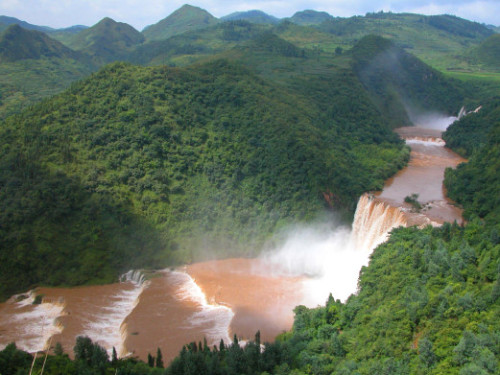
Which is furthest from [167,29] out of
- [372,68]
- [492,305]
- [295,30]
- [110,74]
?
[492,305]

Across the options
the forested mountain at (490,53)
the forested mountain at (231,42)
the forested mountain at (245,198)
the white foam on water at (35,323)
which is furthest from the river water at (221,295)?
the forested mountain at (490,53)

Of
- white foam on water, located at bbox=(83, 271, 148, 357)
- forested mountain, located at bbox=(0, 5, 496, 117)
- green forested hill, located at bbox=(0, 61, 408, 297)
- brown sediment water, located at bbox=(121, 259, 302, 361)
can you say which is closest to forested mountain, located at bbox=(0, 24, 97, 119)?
forested mountain, located at bbox=(0, 5, 496, 117)

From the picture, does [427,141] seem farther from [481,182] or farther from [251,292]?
[251,292]

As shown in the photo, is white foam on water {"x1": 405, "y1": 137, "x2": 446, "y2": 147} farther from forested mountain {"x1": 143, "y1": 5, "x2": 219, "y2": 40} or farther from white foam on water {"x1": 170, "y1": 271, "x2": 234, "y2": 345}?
forested mountain {"x1": 143, "y1": 5, "x2": 219, "y2": 40}

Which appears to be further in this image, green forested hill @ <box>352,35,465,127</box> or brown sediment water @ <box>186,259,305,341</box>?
green forested hill @ <box>352,35,465,127</box>

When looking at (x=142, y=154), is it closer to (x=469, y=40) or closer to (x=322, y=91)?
(x=322, y=91)

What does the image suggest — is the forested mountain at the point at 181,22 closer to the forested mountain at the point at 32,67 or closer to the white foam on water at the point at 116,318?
the forested mountain at the point at 32,67
